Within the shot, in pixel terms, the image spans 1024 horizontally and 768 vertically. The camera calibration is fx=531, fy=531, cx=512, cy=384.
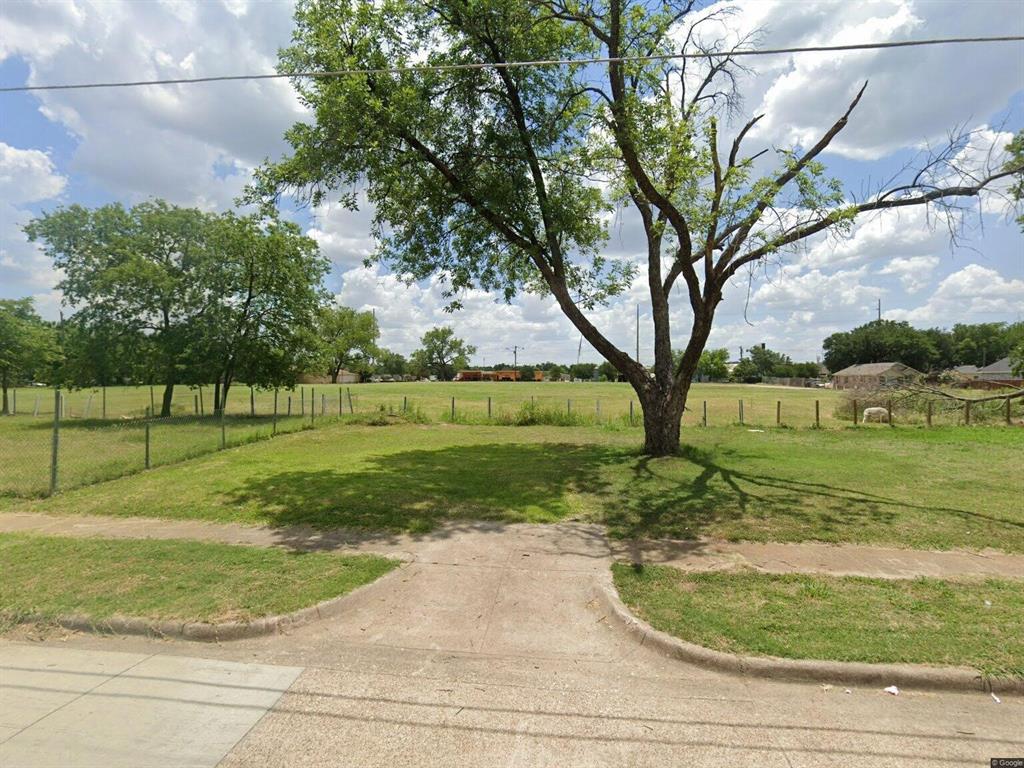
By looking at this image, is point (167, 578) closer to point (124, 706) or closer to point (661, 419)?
point (124, 706)

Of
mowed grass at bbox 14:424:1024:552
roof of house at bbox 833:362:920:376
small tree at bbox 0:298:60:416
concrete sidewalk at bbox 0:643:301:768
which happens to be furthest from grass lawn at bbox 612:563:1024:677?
roof of house at bbox 833:362:920:376

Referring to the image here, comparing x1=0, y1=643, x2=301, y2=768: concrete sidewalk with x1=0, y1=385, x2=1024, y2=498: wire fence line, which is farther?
x1=0, y1=385, x2=1024, y2=498: wire fence line

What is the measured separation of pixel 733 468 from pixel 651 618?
25.5 feet

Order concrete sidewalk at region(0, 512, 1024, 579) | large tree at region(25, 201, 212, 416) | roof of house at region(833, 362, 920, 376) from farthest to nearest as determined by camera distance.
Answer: roof of house at region(833, 362, 920, 376) → large tree at region(25, 201, 212, 416) → concrete sidewalk at region(0, 512, 1024, 579)

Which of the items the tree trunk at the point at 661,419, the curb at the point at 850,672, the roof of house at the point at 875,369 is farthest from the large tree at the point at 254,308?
the roof of house at the point at 875,369

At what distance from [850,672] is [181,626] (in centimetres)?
496

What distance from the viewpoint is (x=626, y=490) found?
9273mm

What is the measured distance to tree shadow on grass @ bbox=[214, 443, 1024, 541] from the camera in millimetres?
7207

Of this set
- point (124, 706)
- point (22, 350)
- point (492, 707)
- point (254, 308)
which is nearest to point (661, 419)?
point (492, 707)

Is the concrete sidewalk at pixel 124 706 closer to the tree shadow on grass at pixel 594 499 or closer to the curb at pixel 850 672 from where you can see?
the curb at pixel 850 672

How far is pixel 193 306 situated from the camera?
25.6 m

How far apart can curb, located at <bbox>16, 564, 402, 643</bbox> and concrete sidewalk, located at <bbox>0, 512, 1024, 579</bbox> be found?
5.81ft

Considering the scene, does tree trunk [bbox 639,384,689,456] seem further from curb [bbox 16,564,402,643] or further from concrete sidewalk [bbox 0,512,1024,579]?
curb [bbox 16,564,402,643]

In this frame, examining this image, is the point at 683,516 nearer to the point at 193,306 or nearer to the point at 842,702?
the point at 842,702
